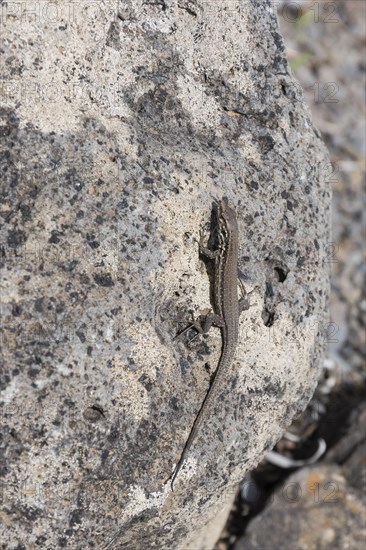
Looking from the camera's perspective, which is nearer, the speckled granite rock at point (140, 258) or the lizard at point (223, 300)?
the speckled granite rock at point (140, 258)

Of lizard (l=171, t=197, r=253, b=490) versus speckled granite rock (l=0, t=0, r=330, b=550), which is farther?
lizard (l=171, t=197, r=253, b=490)

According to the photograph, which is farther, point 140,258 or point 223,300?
point 223,300

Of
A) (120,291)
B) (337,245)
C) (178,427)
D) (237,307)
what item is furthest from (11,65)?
(337,245)
